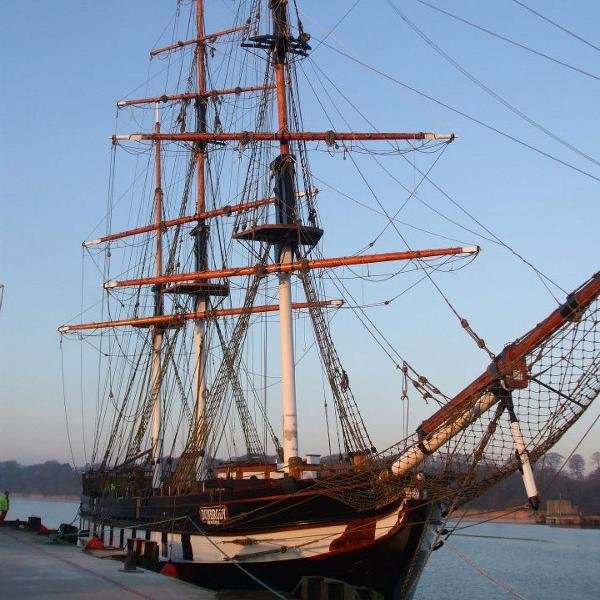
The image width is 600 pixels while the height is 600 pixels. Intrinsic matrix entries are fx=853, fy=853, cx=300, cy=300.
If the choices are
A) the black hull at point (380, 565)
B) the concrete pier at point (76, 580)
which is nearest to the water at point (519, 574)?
the black hull at point (380, 565)

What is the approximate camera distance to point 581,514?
11306 centimetres

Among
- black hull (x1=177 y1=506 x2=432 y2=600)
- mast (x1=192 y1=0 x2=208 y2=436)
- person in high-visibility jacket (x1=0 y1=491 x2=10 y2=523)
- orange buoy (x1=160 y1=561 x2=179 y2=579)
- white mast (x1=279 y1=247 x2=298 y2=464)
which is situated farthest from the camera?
mast (x1=192 y1=0 x2=208 y2=436)

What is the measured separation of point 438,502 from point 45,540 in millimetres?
10720

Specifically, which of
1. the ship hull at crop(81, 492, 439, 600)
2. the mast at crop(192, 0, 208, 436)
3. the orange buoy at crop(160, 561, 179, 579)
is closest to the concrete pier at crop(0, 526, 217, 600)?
the orange buoy at crop(160, 561, 179, 579)

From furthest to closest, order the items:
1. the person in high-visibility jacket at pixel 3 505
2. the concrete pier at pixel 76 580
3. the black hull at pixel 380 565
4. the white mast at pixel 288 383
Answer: the person in high-visibility jacket at pixel 3 505
the white mast at pixel 288 383
the black hull at pixel 380 565
the concrete pier at pixel 76 580

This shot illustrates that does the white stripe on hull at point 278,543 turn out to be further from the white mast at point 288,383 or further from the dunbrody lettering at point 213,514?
the white mast at point 288,383

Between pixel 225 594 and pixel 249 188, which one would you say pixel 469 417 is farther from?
pixel 249 188

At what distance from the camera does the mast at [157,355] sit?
33403mm

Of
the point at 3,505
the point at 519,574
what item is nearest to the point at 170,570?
the point at 3,505

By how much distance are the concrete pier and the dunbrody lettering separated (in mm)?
2438

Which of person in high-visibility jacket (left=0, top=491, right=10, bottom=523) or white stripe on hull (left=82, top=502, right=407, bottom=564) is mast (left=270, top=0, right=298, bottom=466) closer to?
white stripe on hull (left=82, top=502, right=407, bottom=564)

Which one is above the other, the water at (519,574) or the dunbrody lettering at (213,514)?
the dunbrody lettering at (213,514)

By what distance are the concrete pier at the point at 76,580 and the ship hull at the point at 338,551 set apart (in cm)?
274

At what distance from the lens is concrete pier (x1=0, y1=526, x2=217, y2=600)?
1243 cm
